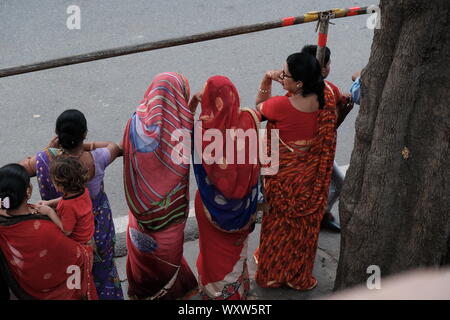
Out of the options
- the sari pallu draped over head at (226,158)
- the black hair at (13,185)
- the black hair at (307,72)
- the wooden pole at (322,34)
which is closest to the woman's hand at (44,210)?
the black hair at (13,185)

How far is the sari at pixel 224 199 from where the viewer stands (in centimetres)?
310

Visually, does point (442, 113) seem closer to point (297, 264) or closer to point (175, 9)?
point (297, 264)

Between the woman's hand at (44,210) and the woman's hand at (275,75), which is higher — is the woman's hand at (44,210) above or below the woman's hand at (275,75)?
below

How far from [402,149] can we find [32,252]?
6.05ft

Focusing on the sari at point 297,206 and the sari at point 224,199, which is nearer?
the sari at point 224,199

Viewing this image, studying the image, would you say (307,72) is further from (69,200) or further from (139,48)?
(69,200)

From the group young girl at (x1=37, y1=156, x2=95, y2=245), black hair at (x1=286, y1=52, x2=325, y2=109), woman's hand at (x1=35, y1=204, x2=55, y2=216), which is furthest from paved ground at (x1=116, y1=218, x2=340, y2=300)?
black hair at (x1=286, y1=52, x2=325, y2=109)

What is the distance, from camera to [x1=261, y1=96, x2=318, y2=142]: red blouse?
10.9ft

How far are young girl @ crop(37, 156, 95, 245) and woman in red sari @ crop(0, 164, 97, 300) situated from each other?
0.05 meters

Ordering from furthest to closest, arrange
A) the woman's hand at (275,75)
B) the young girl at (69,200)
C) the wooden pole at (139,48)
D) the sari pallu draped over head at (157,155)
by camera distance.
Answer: the woman's hand at (275,75) → the wooden pole at (139,48) → the sari pallu draped over head at (157,155) → the young girl at (69,200)

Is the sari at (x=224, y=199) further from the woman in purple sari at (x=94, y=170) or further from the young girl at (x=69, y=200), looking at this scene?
the young girl at (x=69, y=200)

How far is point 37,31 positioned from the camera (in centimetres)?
699

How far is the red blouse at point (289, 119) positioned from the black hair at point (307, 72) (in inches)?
4.3

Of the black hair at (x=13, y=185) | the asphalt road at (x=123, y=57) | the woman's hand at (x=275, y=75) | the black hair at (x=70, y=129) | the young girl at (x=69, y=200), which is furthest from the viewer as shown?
the asphalt road at (x=123, y=57)
